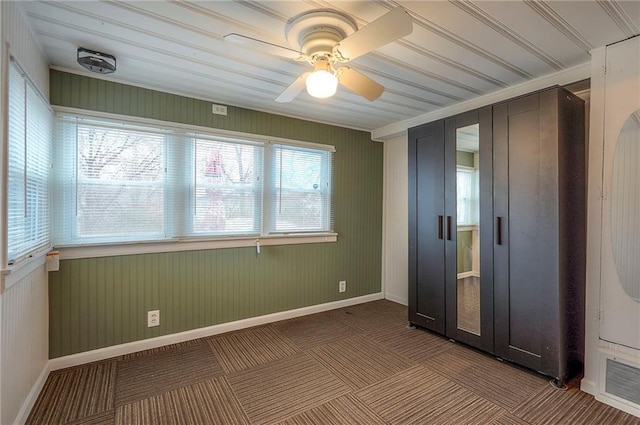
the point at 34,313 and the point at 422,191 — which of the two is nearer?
the point at 34,313

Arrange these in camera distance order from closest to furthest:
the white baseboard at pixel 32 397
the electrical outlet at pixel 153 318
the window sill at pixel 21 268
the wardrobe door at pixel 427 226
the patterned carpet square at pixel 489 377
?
the window sill at pixel 21 268, the white baseboard at pixel 32 397, the patterned carpet square at pixel 489 377, the electrical outlet at pixel 153 318, the wardrobe door at pixel 427 226

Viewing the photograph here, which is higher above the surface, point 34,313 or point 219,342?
point 34,313

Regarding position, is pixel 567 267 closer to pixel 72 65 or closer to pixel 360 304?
pixel 360 304

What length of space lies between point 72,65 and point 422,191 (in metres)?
3.22

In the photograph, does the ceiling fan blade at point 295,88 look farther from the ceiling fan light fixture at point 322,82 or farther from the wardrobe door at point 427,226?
the wardrobe door at point 427,226

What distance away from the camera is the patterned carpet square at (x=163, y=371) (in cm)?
220

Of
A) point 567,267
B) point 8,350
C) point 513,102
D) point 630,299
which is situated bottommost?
point 8,350

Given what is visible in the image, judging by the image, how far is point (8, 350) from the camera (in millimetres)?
1631

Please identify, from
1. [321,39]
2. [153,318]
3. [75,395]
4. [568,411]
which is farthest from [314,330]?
[321,39]

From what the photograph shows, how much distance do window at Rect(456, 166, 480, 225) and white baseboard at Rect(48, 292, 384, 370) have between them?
199 centimetres

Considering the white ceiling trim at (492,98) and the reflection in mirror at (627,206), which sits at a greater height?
the white ceiling trim at (492,98)

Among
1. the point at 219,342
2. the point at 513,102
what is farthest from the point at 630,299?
the point at 219,342

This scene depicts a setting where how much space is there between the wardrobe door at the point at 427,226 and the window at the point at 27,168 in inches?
122

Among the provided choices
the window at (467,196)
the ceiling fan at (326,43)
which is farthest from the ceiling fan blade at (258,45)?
the window at (467,196)
